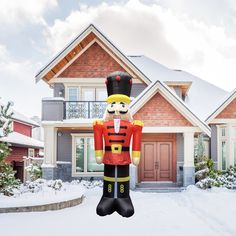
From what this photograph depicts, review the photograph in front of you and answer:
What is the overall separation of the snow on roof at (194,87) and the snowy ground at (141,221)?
6829 mm

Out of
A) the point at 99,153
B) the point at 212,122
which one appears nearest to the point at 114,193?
the point at 99,153

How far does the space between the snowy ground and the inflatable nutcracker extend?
167 inches

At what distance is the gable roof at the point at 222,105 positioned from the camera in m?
15.6

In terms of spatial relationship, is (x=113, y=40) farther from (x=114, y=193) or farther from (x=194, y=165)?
(x=114, y=193)

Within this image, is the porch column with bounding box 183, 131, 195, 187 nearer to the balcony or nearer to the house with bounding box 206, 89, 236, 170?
the house with bounding box 206, 89, 236, 170

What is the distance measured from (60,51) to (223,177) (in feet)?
33.8

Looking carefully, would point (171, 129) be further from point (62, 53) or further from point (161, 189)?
point (62, 53)

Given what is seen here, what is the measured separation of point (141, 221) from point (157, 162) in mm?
7946

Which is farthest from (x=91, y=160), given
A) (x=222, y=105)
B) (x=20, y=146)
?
(x=20, y=146)

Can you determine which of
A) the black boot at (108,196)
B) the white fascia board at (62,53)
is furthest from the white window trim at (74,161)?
the black boot at (108,196)

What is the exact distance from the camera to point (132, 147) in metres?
3.22

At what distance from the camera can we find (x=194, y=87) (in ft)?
66.5

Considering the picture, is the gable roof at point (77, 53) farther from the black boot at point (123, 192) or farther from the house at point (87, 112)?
the black boot at point (123, 192)

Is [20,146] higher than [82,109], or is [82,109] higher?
[82,109]
